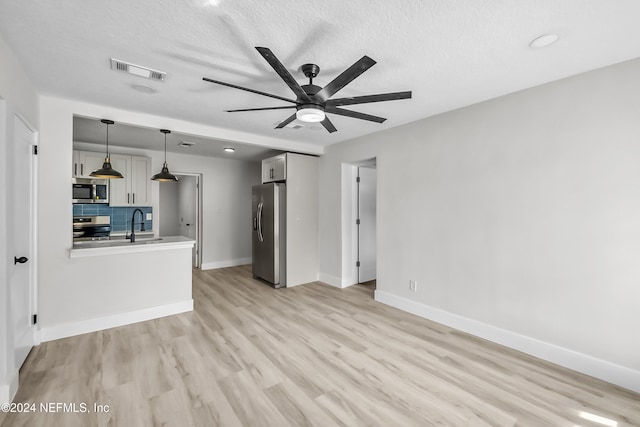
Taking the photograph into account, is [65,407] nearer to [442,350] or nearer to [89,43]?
[89,43]

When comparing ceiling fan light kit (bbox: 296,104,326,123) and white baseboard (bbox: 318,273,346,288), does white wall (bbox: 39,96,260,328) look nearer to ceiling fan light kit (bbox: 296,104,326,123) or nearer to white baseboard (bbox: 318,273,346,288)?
ceiling fan light kit (bbox: 296,104,326,123)

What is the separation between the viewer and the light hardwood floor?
6.16ft

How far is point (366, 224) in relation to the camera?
17.3ft

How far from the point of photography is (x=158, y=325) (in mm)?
3348

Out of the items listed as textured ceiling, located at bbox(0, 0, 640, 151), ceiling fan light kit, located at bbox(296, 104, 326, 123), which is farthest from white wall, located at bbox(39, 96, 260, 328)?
ceiling fan light kit, located at bbox(296, 104, 326, 123)

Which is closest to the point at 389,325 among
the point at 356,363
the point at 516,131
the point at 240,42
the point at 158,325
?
the point at 356,363

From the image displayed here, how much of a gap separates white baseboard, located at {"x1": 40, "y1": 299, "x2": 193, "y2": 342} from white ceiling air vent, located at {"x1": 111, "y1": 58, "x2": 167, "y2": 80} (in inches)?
107

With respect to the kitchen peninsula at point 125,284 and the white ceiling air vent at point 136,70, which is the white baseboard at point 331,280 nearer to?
the kitchen peninsula at point 125,284

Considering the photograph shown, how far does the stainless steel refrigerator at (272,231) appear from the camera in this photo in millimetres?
4922

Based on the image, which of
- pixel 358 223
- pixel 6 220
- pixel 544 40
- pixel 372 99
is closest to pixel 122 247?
pixel 6 220

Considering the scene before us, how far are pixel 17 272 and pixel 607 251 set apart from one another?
16.3ft

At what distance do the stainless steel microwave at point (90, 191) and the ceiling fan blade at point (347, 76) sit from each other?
4810 millimetres

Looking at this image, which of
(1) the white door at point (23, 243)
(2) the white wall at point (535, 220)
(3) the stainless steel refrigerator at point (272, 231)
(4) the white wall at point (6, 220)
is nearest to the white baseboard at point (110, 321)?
(1) the white door at point (23, 243)

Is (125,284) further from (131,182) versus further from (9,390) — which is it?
(131,182)
